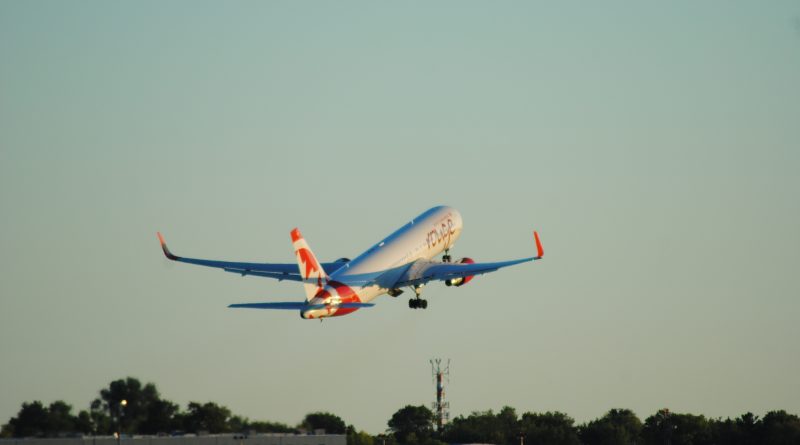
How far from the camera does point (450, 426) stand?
191 m

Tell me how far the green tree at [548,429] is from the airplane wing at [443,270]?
3826 centimetres

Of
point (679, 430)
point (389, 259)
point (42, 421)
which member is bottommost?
point (42, 421)

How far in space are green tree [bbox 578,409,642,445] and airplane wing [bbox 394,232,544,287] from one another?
56.1 m

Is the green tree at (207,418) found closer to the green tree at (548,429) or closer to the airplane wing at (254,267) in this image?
the airplane wing at (254,267)

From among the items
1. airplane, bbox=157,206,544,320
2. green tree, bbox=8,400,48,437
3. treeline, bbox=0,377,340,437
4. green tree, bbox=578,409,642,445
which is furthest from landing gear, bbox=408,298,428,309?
green tree, bbox=578,409,642,445

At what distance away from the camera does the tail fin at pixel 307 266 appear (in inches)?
4540

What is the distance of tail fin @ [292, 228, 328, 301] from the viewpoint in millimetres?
115312

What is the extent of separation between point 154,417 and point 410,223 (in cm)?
3175

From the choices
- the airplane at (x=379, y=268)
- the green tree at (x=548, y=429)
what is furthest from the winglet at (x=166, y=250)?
the green tree at (x=548, y=429)

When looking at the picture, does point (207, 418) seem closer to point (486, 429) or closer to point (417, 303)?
point (417, 303)

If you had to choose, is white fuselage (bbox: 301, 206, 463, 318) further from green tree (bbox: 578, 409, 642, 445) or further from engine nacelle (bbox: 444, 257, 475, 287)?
green tree (bbox: 578, 409, 642, 445)

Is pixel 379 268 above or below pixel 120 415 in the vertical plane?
above

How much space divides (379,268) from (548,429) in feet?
194

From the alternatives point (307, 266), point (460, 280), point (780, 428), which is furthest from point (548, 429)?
point (307, 266)
